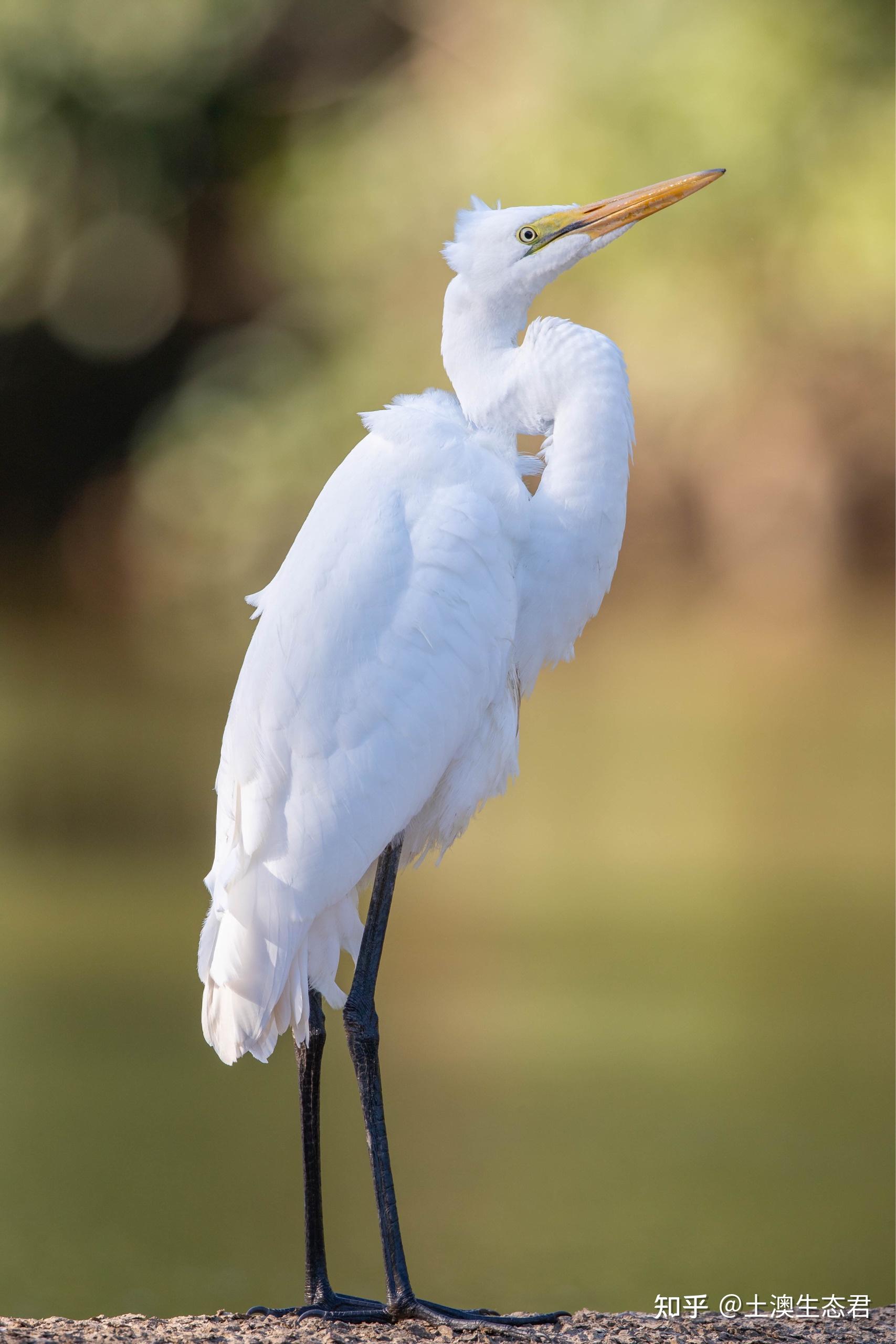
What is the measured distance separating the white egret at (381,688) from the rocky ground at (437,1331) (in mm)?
66

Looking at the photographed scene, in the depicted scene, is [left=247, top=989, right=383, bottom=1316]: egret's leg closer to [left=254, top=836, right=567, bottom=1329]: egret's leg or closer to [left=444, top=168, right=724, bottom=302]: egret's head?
[left=254, top=836, right=567, bottom=1329]: egret's leg

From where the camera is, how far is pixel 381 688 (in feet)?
7.91

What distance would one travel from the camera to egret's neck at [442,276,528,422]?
8.44 ft

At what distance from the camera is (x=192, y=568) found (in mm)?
16031

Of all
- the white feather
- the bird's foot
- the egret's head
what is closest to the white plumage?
the white feather

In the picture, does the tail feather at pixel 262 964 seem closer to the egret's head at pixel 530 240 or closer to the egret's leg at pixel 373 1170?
the egret's leg at pixel 373 1170

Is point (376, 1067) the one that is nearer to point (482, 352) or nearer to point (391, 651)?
point (391, 651)

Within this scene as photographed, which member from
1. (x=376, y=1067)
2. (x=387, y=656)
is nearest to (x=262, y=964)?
(x=376, y=1067)

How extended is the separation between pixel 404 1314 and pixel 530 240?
1.59 metres

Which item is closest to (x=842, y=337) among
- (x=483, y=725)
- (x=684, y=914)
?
(x=684, y=914)

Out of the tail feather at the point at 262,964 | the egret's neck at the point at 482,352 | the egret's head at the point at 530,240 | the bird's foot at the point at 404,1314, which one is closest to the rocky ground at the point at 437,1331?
the bird's foot at the point at 404,1314

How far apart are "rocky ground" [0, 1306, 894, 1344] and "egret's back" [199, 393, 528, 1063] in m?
0.37

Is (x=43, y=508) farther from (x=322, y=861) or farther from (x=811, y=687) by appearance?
(x=322, y=861)

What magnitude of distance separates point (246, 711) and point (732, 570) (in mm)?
13174
